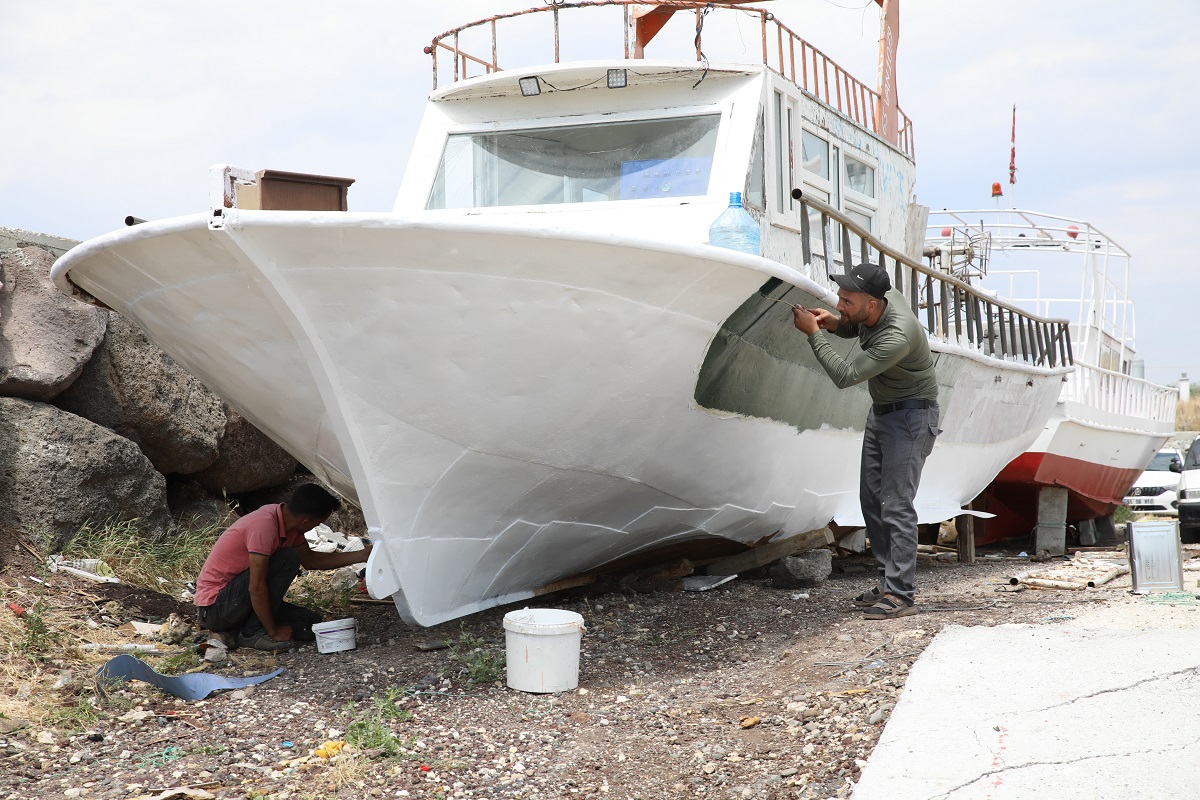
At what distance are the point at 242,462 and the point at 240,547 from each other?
2881 millimetres

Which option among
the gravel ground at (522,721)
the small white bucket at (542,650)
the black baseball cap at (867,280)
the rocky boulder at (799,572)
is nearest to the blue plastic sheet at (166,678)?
the gravel ground at (522,721)

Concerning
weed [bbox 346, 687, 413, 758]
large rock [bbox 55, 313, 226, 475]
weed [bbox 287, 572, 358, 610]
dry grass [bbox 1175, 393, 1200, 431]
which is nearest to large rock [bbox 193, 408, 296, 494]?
large rock [bbox 55, 313, 226, 475]

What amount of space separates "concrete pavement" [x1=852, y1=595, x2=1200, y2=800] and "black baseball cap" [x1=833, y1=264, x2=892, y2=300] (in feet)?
5.24

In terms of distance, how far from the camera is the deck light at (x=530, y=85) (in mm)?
5719

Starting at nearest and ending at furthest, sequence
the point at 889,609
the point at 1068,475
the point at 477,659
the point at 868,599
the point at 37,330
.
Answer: the point at 477,659 → the point at 889,609 → the point at 868,599 → the point at 37,330 → the point at 1068,475

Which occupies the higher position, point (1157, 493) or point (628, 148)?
point (628, 148)

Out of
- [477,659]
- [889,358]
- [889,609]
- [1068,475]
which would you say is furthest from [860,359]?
[1068,475]

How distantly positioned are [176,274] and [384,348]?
77cm

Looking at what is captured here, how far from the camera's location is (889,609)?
4.87 m

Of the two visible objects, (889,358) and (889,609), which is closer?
(889,358)

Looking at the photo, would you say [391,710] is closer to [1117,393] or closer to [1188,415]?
[1117,393]

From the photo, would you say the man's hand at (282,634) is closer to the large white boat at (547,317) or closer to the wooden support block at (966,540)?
the large white boat at (547,317)

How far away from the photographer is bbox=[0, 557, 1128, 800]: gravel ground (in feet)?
9.96

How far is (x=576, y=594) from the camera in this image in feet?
18.8
